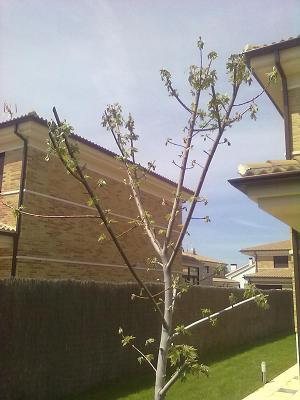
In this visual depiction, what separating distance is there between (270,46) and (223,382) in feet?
26.5

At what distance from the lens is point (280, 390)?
34.1 feet

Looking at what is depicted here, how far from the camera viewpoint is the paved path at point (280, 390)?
9734 millimetres

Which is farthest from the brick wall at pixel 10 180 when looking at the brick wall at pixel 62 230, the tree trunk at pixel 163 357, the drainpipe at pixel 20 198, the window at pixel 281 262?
the window at pixel 281 262

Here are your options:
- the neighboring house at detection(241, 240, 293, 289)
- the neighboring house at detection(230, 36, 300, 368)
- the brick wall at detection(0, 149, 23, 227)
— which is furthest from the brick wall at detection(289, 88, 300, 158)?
the neighboring house at detection(241, 240, 293, 289)

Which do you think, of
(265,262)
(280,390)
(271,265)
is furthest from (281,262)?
(280,390)

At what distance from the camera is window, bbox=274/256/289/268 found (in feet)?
133

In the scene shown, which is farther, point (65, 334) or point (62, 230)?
point (62, 230)

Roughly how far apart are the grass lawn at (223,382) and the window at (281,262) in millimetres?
25031

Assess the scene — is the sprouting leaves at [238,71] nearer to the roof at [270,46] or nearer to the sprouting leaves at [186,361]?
the sprouting leaves at [186,361]

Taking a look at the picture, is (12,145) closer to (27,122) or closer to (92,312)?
(27,122)

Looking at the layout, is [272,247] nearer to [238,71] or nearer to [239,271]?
[239,271]

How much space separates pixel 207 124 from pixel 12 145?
36.7 ft

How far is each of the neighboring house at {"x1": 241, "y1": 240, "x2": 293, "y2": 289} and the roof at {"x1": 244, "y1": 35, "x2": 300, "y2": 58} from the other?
104ft

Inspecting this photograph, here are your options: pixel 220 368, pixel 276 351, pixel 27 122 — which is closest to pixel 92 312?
pixel 220 368
